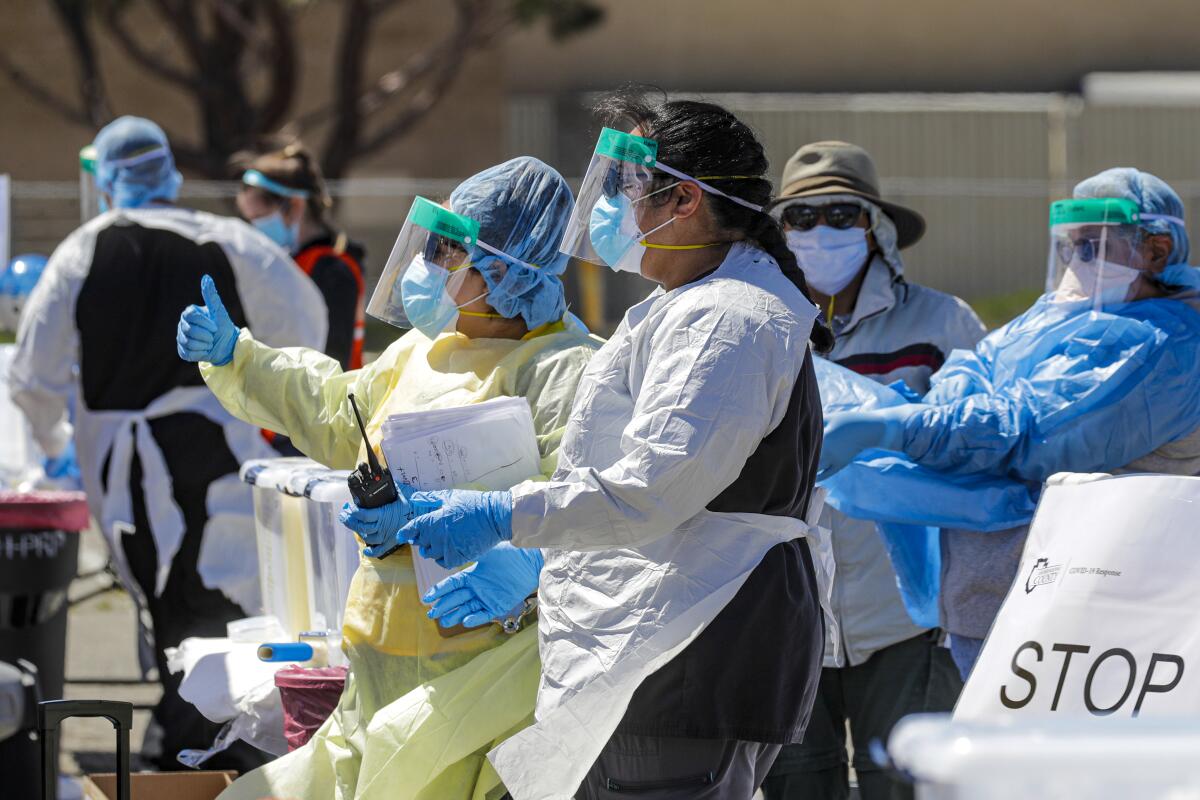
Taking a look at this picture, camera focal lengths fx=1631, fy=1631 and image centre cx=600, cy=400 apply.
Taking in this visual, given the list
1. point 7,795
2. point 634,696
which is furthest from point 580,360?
point 7,795

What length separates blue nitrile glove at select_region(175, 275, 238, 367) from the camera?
3.38 metres

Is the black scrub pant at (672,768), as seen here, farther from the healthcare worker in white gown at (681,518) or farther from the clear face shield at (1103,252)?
the clear face shield at (1103,252)

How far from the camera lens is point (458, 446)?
2.91 meters

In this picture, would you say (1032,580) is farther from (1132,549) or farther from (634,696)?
(634,696)

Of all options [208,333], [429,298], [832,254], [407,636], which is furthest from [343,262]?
[407,636]

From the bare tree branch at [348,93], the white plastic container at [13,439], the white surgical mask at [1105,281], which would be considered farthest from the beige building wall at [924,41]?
the white surgical mask at [1105,281]

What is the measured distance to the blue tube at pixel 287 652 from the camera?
11.4 ft

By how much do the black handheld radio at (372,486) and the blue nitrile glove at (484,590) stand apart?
199 millimetres

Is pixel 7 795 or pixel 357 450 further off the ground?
pixel 357 450

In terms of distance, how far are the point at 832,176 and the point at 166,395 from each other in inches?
89.2

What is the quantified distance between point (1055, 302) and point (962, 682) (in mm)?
879

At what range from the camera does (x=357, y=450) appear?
3.28m

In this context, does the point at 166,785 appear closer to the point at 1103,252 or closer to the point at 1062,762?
the point at 1103,252

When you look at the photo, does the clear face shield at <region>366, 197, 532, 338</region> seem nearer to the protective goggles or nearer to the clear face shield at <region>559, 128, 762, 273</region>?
the clear face shield at <region>559, 128, 762, 273</region>
